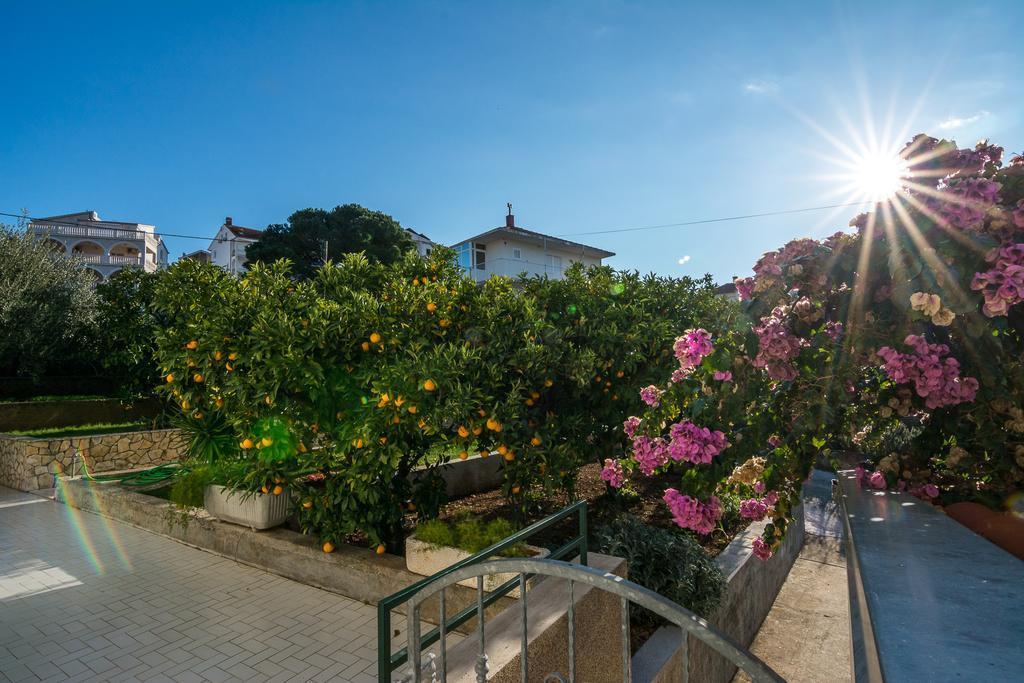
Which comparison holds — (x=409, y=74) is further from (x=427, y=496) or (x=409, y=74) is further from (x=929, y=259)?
(x=929, y=259)

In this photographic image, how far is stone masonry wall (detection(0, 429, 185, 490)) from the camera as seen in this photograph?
9.52m

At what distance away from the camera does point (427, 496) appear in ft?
17.4

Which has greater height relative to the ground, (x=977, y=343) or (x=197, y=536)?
(x=977, y=343)

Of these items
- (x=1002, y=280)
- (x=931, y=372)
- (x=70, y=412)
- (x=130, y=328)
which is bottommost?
(x=70, y=412)

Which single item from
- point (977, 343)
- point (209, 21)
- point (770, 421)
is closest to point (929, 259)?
point (977, 343)

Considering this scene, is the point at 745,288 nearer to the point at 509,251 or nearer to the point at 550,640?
the point at 550,640

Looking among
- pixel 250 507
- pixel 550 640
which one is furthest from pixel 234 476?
pixel 550 640

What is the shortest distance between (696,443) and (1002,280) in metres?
1.09

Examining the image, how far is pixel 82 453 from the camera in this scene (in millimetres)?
9953

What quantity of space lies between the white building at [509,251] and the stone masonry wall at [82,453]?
24.1 m

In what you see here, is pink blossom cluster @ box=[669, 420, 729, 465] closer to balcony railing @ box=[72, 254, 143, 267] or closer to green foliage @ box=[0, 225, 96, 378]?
green foliage @ box=[0, 225, 96, 378]

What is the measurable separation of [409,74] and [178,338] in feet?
19.2

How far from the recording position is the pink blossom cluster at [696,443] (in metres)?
2.16

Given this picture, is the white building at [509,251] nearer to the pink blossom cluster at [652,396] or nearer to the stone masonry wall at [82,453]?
the stone masonry wall at [82,453]
